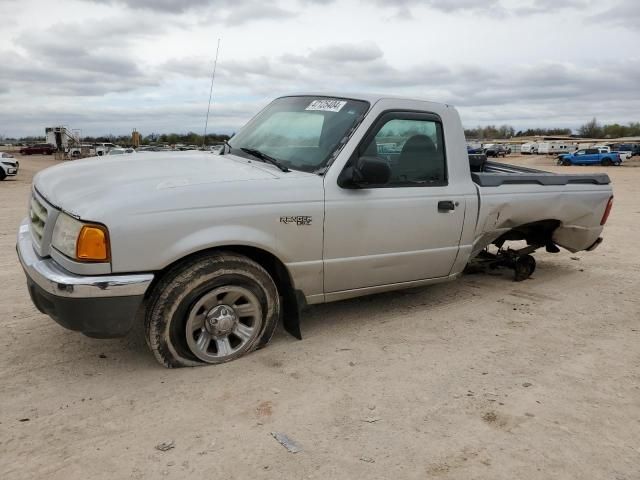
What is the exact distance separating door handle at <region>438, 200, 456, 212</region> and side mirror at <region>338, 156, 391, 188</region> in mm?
716

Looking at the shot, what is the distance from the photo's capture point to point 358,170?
3.88 metres

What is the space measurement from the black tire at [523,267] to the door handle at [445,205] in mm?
1900

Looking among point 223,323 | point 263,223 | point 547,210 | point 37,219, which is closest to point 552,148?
point 547,210

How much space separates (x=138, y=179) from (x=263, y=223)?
2.78 feet

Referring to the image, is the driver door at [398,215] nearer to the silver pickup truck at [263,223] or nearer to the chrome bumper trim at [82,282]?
the silver pickup truck at [263,223]

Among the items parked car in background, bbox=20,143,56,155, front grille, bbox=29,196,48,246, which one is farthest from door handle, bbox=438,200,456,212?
parked car in background, bbox=20,143,56,155

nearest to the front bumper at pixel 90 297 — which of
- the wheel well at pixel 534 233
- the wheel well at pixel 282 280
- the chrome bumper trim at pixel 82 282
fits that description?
the chrome bumper trim at pixel 82 282

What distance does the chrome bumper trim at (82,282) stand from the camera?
3.10 m

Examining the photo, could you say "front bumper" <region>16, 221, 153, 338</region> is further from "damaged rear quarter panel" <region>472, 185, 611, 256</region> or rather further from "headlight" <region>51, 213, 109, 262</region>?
"damaged rear quarter panel" <region>472, 185, 611, 256</region>

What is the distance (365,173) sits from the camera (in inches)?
150

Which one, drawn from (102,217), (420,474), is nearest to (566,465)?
(420,474)

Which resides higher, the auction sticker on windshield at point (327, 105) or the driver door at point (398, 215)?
the auction sticker on windshield at point (327, 105)

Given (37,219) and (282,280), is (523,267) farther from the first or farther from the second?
(37,219)

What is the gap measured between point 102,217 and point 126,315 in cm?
60
